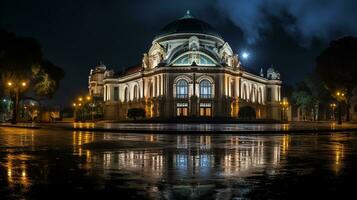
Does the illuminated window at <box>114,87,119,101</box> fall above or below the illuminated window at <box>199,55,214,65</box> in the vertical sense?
below

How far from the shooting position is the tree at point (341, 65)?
72750mm

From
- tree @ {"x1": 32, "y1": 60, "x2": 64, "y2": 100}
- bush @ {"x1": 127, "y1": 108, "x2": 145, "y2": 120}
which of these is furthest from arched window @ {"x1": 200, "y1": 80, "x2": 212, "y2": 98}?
tree @ {"x1": 32, "y1": 60, "x2": 64, "y2": 100}

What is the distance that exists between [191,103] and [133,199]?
280ft

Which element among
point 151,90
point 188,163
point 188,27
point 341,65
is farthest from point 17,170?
point 188,27

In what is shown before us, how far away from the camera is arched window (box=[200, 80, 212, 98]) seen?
94.6 metres

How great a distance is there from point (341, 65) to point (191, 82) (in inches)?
1185

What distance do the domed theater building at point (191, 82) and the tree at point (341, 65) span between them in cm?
2293

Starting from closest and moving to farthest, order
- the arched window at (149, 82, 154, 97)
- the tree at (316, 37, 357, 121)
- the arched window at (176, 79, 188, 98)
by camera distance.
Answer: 1. the tree at (316, 37, 357, 121)
2. the arched window at (176, 79, 188, 98)
3. the arched window at (149, 82, 154, 97)

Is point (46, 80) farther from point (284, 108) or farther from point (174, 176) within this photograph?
point (284, 108)

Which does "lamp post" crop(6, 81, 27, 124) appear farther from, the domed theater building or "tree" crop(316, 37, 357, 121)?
"tree" crop(316, 37, 357, 121)

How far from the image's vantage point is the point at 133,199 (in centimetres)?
A: 838

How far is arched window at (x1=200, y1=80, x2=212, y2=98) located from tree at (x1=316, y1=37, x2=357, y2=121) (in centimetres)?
2463

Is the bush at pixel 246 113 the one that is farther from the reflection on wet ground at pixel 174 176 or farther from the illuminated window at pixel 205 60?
the reflection on wet ground at pixel 174 176

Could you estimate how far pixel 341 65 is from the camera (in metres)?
73.4
